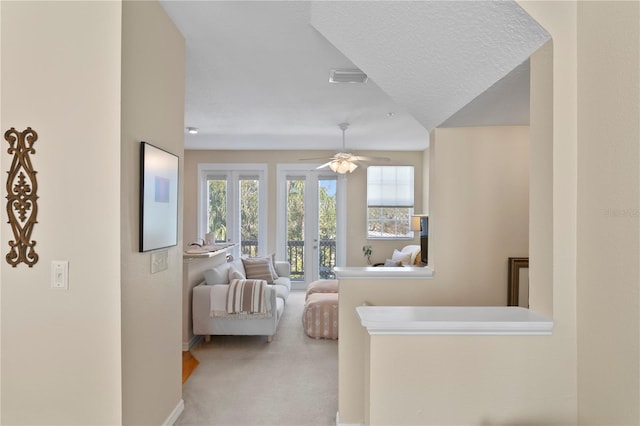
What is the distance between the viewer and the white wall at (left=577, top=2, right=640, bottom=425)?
1161mm

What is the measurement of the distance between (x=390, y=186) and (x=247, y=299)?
4114 mm

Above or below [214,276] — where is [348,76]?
above

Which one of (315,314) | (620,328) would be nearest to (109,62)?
(620,328)

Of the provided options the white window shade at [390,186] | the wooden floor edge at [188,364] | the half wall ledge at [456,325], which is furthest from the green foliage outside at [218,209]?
the half wall ledge at [456,325]

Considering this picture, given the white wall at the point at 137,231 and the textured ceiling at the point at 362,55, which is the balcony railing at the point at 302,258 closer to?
the textured ceiling at the point at 362,55

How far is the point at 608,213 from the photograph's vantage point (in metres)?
1.28

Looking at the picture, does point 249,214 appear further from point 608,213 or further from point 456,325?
point 608,213

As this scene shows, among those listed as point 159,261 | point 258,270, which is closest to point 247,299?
point 258,270

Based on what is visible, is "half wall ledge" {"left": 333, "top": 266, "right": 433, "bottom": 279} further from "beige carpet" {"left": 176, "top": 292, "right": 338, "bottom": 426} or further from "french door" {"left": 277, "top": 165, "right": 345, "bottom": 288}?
"french door" {"left": 277, "top": 165, "right": 345, "bottom": 288}

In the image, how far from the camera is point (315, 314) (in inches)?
169

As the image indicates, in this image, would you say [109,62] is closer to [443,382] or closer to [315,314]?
[443,382]

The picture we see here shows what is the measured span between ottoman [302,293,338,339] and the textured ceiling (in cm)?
223

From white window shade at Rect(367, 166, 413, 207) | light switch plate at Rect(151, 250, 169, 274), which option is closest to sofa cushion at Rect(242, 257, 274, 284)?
white window shade at Rect(367, 166, 413, 207)

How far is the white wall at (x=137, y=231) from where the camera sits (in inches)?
74.1
